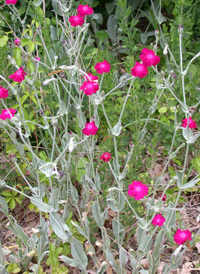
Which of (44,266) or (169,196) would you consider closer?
(44,266)

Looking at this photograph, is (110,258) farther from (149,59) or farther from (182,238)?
(149,59)

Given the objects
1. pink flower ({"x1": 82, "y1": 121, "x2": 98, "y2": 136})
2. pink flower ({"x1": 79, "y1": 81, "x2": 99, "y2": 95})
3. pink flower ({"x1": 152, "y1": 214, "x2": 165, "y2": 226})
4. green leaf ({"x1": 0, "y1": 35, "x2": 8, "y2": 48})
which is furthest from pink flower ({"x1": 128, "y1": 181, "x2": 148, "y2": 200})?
green leaf ({"x1": 0, "y1": 35, "x2": 8, "y2": 48})

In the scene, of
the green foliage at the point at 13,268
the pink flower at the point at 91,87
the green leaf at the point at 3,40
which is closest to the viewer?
the pink flower at the point at 91,87

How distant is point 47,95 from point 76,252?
1.09m

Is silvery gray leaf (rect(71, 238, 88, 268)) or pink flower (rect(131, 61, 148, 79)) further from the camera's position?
silvery gray leaf (rect(71, 238, 88, 268))

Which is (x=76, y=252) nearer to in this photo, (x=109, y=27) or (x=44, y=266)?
(x=44, y=266)

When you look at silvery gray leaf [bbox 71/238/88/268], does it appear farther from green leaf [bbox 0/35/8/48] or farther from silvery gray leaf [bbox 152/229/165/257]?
green leaf [bbox 0/35/8/48]

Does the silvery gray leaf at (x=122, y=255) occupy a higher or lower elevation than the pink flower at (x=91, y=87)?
lower

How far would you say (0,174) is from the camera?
1.90m

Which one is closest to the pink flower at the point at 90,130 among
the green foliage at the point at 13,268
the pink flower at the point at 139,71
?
the pink flower at the point at 139,71

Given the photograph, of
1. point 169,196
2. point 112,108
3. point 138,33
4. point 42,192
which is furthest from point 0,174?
point 138,33

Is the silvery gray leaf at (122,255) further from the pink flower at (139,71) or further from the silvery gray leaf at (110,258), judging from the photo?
the pink flower at (139,71)

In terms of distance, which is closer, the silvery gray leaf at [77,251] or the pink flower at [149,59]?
the pink flower at [149,59]

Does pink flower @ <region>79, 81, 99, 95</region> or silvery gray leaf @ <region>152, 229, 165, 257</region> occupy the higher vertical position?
pink flower @ <region>79, 81, 99, 95</region>
